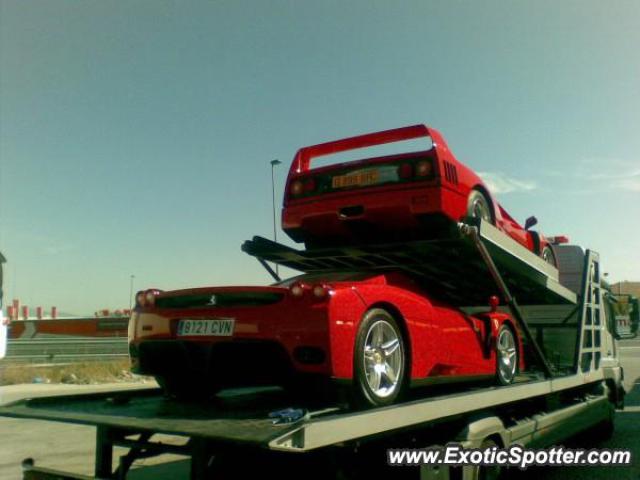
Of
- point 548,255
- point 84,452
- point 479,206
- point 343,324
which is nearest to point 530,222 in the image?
point 548,255

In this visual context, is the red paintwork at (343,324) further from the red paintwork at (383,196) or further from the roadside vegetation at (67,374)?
the roadside vegetation at (67,374)

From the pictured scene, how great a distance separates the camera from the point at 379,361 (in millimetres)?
3527

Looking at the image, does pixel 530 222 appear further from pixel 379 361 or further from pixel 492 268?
pixel 379 361

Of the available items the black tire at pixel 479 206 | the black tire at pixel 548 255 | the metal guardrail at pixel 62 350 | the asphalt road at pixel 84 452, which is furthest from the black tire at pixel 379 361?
the metal guardrail at pixel 62 350

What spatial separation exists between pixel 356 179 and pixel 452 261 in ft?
3.33

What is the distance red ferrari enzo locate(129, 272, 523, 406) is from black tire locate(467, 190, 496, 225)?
105cm

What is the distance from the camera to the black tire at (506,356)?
4.98m

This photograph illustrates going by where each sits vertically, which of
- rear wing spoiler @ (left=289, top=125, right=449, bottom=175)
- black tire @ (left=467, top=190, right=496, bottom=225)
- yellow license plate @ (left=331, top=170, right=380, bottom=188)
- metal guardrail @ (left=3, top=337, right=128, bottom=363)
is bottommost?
metal guardrail @ (left=3, top=337, right=128, bottom=363)

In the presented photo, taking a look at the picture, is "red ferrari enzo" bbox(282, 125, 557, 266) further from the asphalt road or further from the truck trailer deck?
the asphalt road

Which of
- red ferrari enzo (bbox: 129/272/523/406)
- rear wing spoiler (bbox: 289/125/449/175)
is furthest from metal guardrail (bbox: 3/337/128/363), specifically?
red ferrari enzo (bbox: 129/272/523/406)

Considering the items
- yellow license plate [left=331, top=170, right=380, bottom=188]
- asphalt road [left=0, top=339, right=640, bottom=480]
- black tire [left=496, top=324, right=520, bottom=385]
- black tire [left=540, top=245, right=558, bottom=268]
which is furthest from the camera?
black tire [left=540, top=245, right=558, bottom=268]

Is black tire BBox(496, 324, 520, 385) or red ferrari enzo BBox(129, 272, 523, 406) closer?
red ferrari enzo BBox(129, 272, 523, 406)

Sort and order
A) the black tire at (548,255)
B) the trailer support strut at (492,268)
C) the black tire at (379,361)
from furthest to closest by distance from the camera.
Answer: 1. the black tire at (548,255)
2. the trailer support strut at (492,268)
3. the black tire at (379,361)

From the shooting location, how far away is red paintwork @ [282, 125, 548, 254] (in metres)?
4.39
